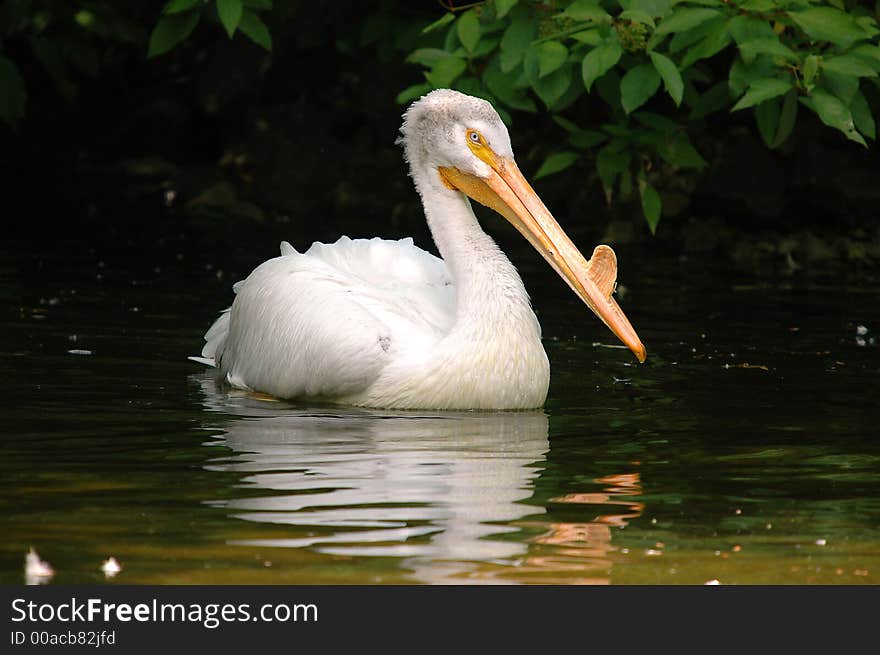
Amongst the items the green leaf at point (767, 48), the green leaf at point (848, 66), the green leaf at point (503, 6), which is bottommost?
the green leaf at point (848, 66)

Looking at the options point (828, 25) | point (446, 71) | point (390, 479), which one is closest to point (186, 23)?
point (446, 71)

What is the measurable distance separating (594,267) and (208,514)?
2.21 meters

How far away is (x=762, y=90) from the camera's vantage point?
7707 mm

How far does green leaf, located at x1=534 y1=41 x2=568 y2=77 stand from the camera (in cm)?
782

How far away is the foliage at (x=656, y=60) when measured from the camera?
7750 millimetres

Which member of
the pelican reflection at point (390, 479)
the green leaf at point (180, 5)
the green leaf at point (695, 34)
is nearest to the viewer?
the pelican reflection at point (390, 479)

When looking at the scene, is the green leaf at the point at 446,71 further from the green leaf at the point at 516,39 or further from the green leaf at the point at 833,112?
the green leaf at the point at 833,112

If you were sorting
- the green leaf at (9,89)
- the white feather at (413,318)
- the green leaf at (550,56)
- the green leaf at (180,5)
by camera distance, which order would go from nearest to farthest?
the white feather at (413,318), the green leaf at (550,56), the green leaf at (180,5), the green leaf at (9,89)

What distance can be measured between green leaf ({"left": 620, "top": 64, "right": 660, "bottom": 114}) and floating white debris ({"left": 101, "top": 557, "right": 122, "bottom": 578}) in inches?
174

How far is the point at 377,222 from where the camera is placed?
1351 cm

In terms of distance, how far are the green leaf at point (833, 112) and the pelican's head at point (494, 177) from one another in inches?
76.0

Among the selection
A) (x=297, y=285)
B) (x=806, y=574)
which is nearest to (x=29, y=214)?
(x=297, y=285)

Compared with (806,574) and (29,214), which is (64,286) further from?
(806,574)

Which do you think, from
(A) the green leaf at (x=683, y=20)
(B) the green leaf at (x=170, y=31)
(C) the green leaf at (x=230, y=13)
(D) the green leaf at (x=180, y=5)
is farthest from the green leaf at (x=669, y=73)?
(B) the green leaf at (x=170, y=31)
